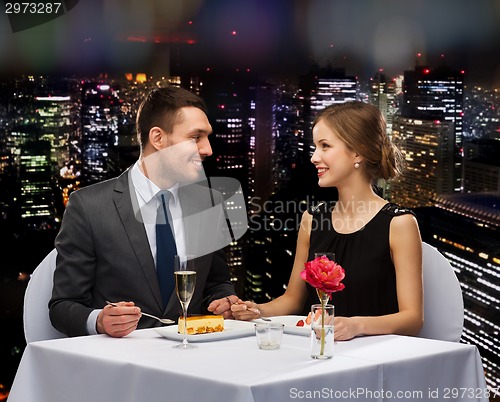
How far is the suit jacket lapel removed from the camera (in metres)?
2.62

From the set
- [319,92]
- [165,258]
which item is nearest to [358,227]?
[165,258]

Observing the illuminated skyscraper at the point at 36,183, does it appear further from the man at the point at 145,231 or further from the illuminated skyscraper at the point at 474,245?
the illuminated skyscraper at the point at 474,245

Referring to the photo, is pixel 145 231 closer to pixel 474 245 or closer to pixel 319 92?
pixel 319 92

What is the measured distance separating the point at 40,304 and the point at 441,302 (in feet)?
4.15

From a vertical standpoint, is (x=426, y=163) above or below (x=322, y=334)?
above

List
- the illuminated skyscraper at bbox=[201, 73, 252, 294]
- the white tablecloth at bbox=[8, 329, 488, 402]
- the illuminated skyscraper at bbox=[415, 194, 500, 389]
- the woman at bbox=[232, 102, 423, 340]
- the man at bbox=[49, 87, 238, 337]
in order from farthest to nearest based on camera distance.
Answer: the illuminated skyscraper at bbox=[415, 194, 500, 389] → the illuminated skyscraper at bbox=[201, 73, 252, 294] → the woman at bbox=[232, 102, 423, 340] → the man at bbox=[49, 87, 238, 337] → the white tablecloth at bbox=[8, 329, 488, 402]

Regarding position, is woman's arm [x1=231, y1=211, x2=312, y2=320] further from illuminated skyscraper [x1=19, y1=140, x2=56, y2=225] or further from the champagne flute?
illuminated skyscraper [x1=19, y1=140, x2=56, y2=225]

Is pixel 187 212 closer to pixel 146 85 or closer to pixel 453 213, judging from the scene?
pixel 146 85

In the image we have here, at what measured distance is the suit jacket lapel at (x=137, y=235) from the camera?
2617mm

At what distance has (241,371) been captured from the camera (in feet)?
5.78

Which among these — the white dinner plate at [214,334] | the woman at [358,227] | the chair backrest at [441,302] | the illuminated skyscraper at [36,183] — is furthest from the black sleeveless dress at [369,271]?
the illuminated skyscraper at [36,183]

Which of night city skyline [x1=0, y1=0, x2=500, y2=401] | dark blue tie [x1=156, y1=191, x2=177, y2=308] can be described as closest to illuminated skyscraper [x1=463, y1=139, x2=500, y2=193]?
night city skyline [x1=0, y1=0, x2=500, y2=401]

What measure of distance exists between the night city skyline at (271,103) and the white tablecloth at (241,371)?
223 cm

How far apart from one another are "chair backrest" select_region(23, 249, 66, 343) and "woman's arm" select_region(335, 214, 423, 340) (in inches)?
38.7
